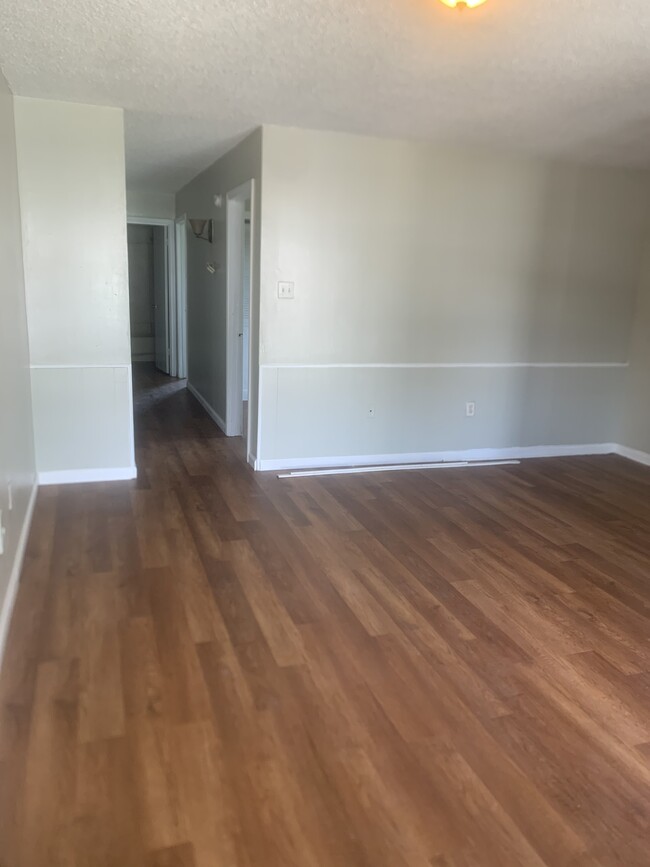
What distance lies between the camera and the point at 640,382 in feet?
17.5

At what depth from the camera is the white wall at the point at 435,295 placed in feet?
14.2

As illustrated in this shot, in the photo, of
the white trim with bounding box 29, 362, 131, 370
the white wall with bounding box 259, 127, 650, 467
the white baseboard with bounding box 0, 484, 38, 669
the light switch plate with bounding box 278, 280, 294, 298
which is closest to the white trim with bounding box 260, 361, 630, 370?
the white wall with bounding box 259, 127, 650, 467

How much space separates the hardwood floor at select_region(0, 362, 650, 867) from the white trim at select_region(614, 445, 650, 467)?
163 centimetres

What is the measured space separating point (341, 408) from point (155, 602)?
91.2 inches

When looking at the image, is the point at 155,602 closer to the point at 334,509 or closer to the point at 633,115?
the point at 334,509

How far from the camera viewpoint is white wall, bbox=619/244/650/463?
17.1 ft

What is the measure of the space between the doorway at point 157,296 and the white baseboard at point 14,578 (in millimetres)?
4705

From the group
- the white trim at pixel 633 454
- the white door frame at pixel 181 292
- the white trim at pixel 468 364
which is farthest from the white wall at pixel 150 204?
the white trim at pixel 633 454

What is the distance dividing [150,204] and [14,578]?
585 cm

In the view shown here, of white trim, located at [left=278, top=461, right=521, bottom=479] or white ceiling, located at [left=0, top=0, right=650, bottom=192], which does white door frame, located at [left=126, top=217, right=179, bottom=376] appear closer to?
white ceiling, located at [left=0, top=0, right=650, bottom=192]

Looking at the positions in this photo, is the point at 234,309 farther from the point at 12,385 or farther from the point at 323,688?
the point at 323,688

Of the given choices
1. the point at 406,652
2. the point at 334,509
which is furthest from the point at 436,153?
the point at 406,652

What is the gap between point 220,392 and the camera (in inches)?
227

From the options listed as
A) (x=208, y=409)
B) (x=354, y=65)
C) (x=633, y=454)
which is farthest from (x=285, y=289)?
(x=633, y=454)
